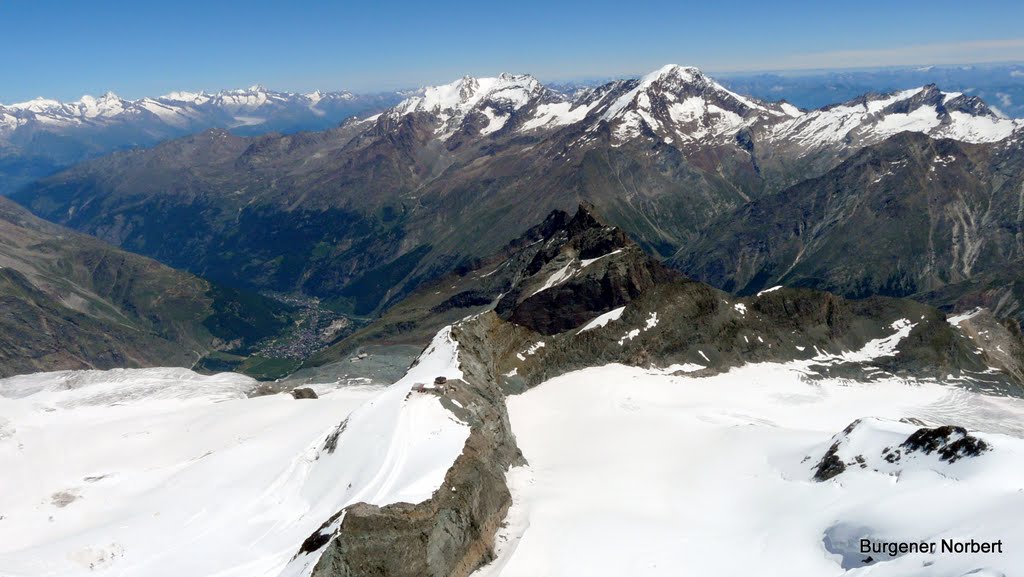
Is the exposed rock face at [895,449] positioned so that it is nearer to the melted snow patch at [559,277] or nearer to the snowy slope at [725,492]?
the snowy slope at [725,492]

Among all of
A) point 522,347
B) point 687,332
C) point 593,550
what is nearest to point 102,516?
point 593,550

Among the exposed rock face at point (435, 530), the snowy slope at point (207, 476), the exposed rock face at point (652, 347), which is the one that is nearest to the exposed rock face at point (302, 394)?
the snowy slope at point (207, 476)

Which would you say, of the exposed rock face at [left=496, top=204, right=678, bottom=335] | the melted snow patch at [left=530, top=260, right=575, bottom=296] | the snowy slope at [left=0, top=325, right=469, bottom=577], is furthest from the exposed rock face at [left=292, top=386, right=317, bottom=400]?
the melted snow patch at [left=530, top=260, right=575, bottom=296]

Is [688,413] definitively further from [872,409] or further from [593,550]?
[593,550]

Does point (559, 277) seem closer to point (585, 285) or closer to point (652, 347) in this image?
point (585, 285)

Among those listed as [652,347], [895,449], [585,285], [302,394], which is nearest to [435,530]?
[895,449]

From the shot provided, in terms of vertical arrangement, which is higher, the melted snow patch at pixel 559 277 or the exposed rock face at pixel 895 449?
the exposed rock face at pixel 895 449
